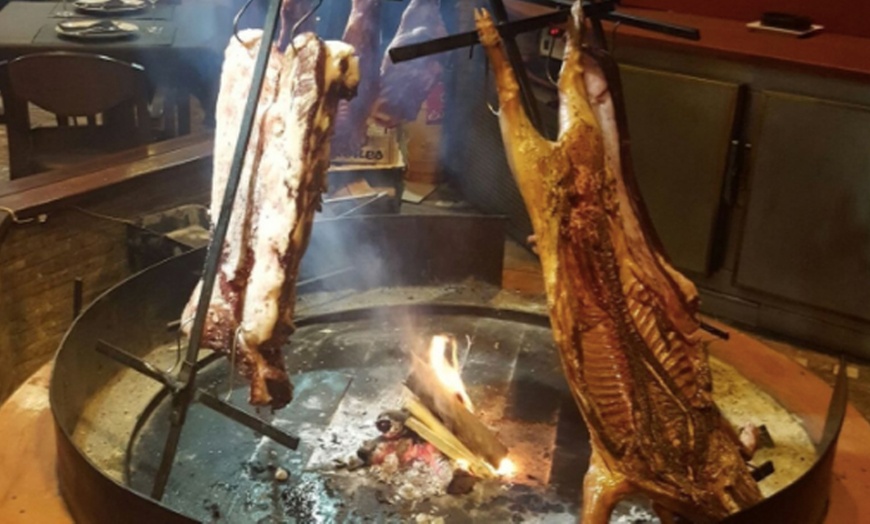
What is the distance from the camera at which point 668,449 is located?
2.35 metres

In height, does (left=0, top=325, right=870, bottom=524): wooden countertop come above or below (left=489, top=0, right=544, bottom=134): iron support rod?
below

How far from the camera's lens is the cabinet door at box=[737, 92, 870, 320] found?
419 centimetres

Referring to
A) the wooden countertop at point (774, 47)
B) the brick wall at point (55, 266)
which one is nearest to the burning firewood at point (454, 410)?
the brick wall at point (55, 266)

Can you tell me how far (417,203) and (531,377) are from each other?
292cm

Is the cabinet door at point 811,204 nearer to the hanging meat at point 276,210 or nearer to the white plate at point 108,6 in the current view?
the hanging meat at point 276,210

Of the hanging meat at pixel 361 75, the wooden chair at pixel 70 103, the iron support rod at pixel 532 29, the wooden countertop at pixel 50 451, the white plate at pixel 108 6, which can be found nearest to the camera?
the iron support rod at pixel 532 29

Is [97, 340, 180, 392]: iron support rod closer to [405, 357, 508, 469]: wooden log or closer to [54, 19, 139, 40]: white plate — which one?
[405, 357, 508, 469]: wooden log

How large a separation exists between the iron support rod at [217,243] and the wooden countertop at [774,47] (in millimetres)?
2573

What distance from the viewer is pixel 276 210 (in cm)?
242

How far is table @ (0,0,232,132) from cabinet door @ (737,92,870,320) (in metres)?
3.01

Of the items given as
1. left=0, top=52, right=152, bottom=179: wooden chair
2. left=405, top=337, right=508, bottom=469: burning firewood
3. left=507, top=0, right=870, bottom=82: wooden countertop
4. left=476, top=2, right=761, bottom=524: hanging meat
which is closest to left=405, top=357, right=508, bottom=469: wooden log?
left=405, top=337, right=508, bottom=469: burning firewood

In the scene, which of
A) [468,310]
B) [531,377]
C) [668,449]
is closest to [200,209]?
[468,310]

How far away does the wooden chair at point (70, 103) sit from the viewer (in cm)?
475

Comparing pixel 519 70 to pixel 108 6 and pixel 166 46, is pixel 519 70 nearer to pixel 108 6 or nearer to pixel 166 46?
pixel 166 46
